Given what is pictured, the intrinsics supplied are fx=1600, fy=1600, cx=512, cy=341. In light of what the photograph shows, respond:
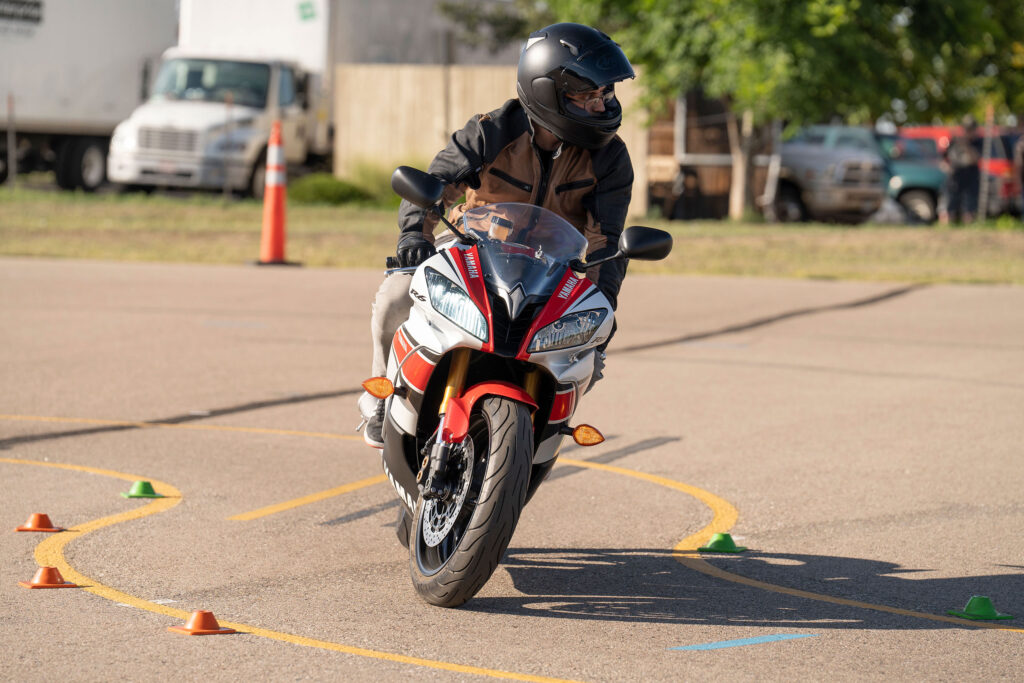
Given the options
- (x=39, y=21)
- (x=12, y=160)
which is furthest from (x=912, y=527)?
(x=39, y=21)

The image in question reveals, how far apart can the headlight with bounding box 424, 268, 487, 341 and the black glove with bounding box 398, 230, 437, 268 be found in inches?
12.6

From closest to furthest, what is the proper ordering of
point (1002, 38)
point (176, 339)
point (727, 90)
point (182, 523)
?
point (182, 523) → point (176, 339) → point (727, 90) → point (1002, 38)

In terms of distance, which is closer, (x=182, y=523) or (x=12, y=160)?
(x=182, y=523)

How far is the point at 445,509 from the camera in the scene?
5020 mm

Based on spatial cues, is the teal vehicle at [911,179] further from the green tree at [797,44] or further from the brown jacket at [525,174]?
the brown jacket at [525,174]

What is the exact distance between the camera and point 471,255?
509 cm

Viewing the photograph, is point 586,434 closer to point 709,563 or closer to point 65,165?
point 709,563

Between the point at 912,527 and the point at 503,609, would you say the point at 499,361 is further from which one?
the point at 912,527

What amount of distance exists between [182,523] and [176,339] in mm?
5520

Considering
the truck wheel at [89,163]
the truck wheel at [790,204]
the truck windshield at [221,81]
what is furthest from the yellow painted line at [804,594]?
the truck wheel at [89,163]

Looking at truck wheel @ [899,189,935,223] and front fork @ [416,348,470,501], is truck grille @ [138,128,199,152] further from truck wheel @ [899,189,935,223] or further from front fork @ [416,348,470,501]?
front fork @ [416,348,470,501]

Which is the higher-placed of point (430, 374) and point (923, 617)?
point (430, 374)

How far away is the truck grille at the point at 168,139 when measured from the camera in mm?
26625

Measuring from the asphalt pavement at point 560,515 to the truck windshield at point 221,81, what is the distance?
1537 centimetres
